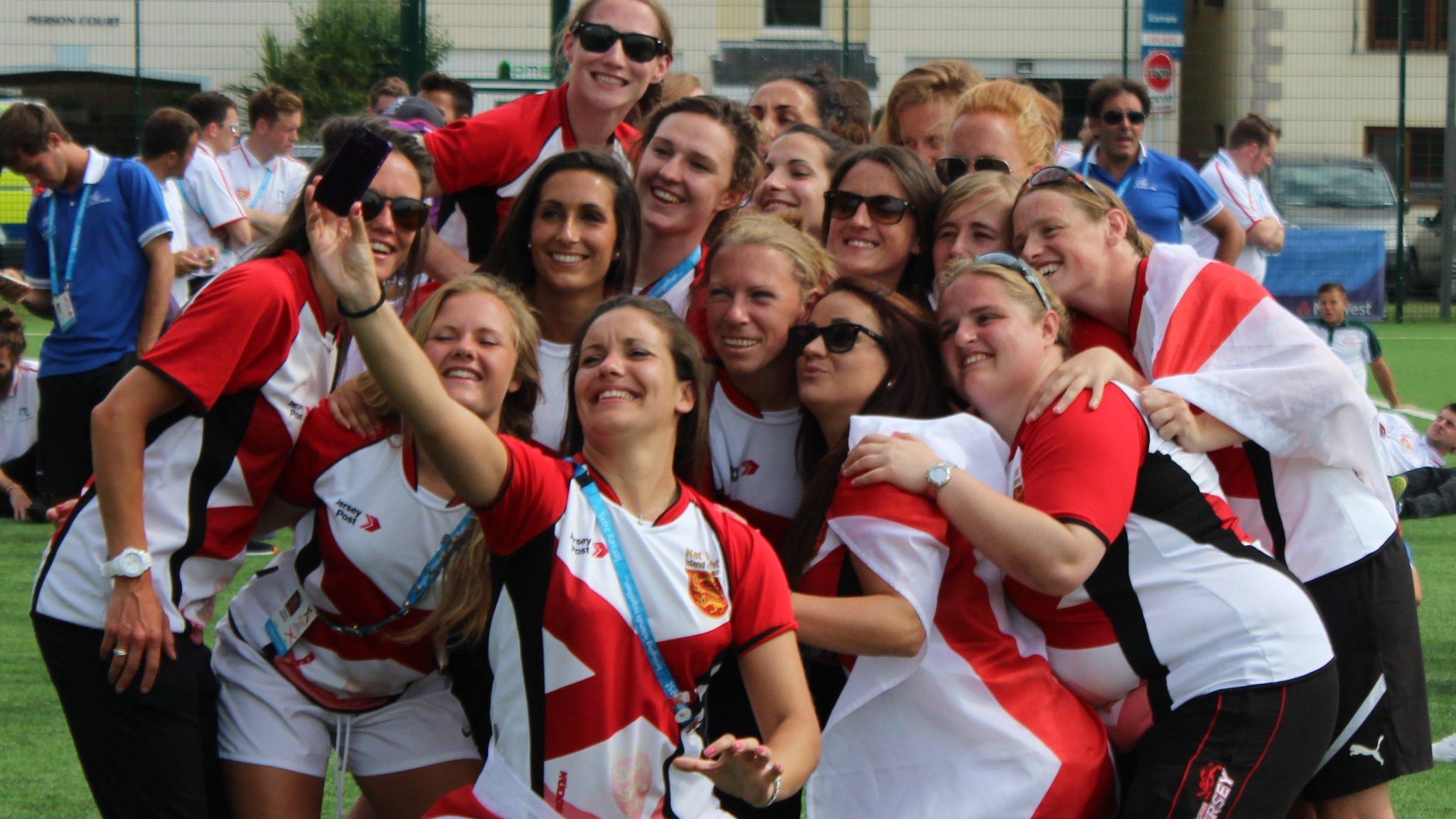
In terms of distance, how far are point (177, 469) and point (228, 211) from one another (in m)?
6.95

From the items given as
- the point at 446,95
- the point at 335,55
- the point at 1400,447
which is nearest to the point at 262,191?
the point at 446,95

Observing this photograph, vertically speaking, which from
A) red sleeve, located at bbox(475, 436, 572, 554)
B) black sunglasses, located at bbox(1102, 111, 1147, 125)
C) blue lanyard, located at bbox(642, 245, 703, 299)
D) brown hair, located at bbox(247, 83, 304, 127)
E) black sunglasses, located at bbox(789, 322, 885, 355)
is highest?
brown hair, located at bbox(247, 83, 304, 127)

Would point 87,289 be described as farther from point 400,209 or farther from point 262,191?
point 400,209

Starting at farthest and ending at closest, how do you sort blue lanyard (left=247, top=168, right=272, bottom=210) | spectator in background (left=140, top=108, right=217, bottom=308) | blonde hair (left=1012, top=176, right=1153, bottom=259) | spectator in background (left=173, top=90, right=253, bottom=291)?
blue lanyard (left=247, top=168, right=272, bottom=210) → spectator in background (left=173, top=90, right=253, bottom=291) → spectator in background (left=140, top=108, right=217, bottom=308) → blonde hair (left=1012, top=176, right=1153, bottom=259)

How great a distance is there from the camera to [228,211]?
31.6 feet

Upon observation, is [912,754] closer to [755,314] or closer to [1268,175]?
[755,314]

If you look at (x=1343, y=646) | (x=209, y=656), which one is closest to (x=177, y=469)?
(x=209, y=656)

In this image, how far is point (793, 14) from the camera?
20.5m

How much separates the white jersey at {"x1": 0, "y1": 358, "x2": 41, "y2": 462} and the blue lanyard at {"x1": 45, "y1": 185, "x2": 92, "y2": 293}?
1595 millimetres

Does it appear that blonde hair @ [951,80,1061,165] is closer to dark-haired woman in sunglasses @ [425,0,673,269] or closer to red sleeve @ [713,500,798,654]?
dark-haired woman in sunglasses @ [425,0,673,269]

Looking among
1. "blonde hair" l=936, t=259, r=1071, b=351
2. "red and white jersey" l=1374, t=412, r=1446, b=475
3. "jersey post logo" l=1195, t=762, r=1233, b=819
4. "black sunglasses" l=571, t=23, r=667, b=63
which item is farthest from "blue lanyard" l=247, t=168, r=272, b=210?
"jersey post logo" l=1195, t=762, r=1233, b=819

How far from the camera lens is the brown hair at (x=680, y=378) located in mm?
3008

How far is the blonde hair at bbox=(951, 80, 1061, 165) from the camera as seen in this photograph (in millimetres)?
4422

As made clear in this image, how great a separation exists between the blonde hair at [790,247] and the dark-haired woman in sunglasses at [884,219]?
174mm
